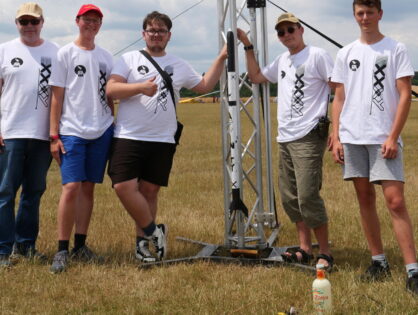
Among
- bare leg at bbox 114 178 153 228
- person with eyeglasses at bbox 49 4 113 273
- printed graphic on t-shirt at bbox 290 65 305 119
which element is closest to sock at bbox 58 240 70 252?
person with eyeglasses at bbox 49 4 113 273

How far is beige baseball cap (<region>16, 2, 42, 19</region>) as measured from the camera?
5.64m

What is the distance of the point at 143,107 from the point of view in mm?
5711

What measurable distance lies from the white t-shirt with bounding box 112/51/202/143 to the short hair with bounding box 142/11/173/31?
31 centimetres

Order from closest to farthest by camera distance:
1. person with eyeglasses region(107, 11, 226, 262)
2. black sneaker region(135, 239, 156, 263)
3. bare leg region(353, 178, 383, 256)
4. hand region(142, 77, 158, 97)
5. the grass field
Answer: the grass field → bare leg region(353, 178, 383, 256) → hand region(142, 77, 158, 97) → person with eyeglasses region(107, 11, 226, 262) → black sneaker region(135, 239, 156, 263)

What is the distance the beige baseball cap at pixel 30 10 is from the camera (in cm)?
564

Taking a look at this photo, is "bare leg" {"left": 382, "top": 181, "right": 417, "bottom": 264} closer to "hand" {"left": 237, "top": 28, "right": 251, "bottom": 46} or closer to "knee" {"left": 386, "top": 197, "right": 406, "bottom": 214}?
"knee" {"left": 386, "top": 197, "right": 406, "bottom": 214}

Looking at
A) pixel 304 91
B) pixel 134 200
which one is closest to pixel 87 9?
pixel 134 200

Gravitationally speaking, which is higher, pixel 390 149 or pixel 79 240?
pixel 390 149

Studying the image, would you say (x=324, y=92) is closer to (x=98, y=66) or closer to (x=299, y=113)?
(x=299, y=113)

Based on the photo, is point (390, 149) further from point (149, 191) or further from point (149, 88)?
point (149, 191)

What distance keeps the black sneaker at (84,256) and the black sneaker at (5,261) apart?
1.98ft

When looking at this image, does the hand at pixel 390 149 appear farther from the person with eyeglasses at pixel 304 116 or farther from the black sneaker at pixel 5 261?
the black sneaker at pixel 5 261

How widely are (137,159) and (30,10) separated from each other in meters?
1.74

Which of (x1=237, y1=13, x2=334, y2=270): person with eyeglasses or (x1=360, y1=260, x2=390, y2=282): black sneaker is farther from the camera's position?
(x1=237, y1=13, x2=334, y2=270): person with eyeglasses
